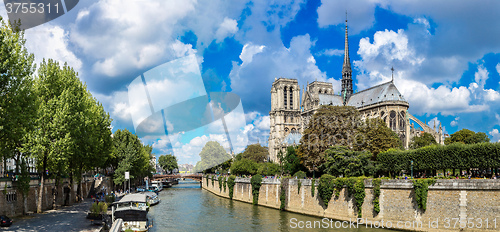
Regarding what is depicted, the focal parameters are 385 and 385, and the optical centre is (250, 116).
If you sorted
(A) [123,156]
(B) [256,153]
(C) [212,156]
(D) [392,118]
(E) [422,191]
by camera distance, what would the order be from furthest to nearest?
(C) [212,156], (B) [256,153], (D) [392,118], (A) [123,156], (E) [422,191]

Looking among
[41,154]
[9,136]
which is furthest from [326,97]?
[9,136]

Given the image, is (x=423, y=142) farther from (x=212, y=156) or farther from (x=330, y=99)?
(x=212, y=156)

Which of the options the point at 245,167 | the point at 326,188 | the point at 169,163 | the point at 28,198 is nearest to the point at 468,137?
the point at 245,167

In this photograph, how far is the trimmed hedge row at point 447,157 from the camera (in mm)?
41125

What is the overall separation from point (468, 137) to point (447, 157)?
5270 cm

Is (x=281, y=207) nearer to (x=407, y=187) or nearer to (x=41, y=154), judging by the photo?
(x=407, y=187)

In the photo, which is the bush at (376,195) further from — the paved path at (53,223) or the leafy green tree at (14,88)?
the leafy green tree at (14,88)

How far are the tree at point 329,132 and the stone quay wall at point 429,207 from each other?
14.0 meters

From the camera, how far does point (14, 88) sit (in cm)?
2512

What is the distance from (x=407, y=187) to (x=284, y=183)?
20590mm

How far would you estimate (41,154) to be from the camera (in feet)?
124

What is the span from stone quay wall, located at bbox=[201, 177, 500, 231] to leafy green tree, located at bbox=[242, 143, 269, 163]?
78.5 meters

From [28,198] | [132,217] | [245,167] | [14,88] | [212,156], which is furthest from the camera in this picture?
[212,156]

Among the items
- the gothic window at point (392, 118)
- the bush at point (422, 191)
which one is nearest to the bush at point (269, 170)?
the gothic window at point (392, 118)
